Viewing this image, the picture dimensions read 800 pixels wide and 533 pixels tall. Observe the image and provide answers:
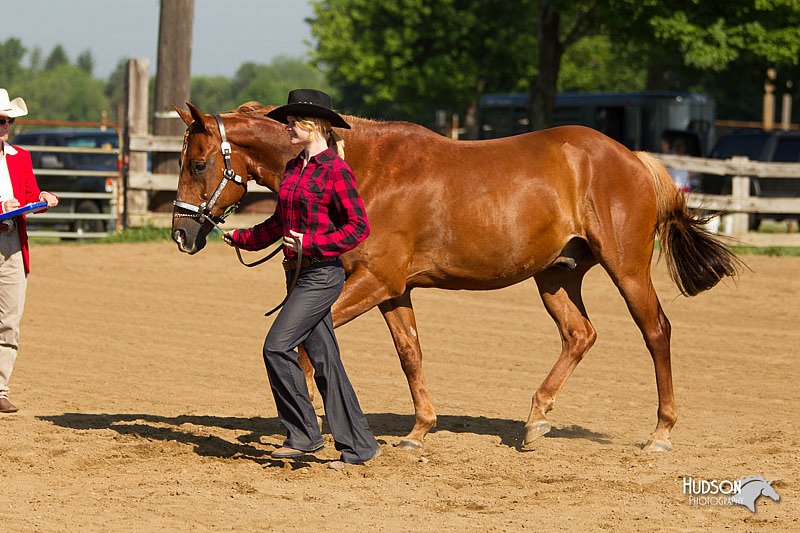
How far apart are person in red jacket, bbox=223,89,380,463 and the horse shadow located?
61 centimetres

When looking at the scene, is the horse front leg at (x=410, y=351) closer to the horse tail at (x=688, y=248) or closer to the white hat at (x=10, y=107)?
the horse tail at (x=688, y=248)

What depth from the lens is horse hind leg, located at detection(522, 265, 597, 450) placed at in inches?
288

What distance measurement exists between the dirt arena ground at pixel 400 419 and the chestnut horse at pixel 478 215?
1.94ft

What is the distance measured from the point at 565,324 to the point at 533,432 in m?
0.95

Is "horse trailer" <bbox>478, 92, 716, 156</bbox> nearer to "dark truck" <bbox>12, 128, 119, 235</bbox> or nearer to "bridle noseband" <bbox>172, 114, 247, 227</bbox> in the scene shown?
"dark truck" <bbox>12, 128, 119, 235</bbox>

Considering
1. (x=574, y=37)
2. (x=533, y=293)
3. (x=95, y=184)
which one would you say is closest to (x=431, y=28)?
(x=574, y=37)

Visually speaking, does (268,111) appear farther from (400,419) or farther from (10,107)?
(400,419)

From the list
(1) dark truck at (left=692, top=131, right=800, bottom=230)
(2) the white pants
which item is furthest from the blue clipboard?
(1) dark truck at (left=692, top=131, right=800, bottom=230)

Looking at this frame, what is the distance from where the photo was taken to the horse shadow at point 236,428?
266 inches

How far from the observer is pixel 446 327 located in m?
11.8

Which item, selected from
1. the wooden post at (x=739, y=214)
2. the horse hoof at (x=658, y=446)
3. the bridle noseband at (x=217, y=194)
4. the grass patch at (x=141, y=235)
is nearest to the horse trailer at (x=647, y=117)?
the wooden post at (x=739, y=214)

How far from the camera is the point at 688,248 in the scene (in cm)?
761

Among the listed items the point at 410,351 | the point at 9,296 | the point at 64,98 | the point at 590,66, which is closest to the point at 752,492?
the point at 410,351

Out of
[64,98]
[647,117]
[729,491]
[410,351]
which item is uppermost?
[647,117]
